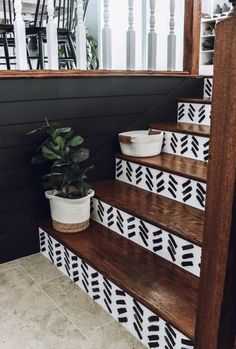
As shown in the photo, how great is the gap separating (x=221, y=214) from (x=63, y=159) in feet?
3.74

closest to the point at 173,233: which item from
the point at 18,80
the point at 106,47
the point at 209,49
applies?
the point at 18,80

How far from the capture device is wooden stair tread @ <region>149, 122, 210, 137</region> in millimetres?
2174

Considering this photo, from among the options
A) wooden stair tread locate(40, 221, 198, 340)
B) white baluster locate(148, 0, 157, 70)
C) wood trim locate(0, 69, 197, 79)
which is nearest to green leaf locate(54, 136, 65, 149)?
wood trim locate(0, 69, 197, 79)

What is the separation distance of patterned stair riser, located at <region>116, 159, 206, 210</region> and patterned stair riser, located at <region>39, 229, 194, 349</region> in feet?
2.00

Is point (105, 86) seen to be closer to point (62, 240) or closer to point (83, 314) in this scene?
point (62, 240)

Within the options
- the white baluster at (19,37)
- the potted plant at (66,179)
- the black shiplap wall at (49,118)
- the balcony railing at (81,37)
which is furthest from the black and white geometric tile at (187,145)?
the white baluster at (19,37)

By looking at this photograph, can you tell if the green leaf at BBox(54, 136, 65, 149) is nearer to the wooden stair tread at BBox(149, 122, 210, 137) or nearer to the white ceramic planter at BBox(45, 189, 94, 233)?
the white ceramic planter at BBox(45, 189, 94, 233)

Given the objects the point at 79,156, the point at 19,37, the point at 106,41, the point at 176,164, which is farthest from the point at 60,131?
the point at 106,41

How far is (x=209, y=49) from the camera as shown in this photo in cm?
664

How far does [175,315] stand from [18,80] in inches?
55.2

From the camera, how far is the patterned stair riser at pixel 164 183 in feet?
6.13

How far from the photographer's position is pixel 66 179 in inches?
76.0

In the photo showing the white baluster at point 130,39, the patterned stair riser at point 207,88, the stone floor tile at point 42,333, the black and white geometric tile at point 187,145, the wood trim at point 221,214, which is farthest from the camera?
the patterned stair riser at point 207,88

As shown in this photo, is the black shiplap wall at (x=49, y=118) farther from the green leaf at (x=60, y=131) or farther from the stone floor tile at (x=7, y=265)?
the green leaf at (x=60, y=131)
